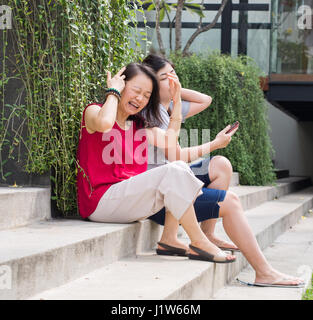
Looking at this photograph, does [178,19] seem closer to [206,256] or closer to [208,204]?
[208,204]

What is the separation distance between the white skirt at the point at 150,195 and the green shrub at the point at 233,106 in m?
3.66

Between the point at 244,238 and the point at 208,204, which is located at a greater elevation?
the point at 208,204

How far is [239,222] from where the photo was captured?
11.0ft

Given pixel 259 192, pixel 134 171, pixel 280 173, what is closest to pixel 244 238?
pixel 134 171

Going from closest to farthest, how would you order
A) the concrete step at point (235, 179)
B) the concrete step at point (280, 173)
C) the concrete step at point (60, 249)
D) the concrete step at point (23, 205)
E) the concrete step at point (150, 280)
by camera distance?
the concrete step at point (60, 249)
the concrete step at point (150, 280)
the concrete step at point (23, 205)
the concrete step at point (235, 179)
the concrete step at point (280, 173)

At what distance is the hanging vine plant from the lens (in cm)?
347

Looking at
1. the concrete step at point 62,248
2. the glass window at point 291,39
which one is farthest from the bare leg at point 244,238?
the glass window at point 291,39

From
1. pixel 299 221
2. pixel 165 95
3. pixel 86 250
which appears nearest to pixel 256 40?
pixel 299 221

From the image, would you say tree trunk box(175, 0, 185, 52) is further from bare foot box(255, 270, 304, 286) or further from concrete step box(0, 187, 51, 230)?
bare foot box(255, 270, 304, 286)

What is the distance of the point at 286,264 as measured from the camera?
13.9 feet

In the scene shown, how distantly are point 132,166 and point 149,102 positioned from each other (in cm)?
41

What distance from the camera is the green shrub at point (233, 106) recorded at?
6.96m

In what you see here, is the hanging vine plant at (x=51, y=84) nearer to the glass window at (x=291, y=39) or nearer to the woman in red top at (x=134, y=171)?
the woman in red top at (x=134, y=171)
